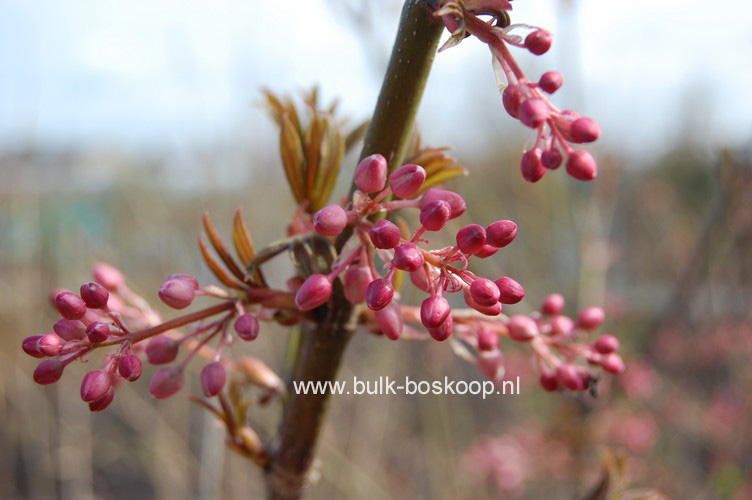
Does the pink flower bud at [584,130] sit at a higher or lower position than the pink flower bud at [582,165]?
higher

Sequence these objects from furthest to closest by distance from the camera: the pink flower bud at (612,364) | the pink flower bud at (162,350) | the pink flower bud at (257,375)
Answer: the pink flower bud at (257,375), the pink flower bud at (612,364), the pink flower bud at (162,350)

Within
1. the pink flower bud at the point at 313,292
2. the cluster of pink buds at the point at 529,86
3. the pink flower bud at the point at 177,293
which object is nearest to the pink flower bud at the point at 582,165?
the cluster of pink buds at the point at 529,86

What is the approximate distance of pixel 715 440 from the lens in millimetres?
2971

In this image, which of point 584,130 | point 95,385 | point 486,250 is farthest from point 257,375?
point 584,130

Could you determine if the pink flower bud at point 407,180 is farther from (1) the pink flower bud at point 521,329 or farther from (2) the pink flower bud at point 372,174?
(1) the pink flower bud at point 521,329

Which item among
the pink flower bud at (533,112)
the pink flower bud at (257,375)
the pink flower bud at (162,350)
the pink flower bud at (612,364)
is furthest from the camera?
the pink flower bud at (257,375)

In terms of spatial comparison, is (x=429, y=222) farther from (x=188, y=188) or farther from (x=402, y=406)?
(x=402, y=406)

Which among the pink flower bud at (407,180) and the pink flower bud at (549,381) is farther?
the pink flower bud at (549,381)

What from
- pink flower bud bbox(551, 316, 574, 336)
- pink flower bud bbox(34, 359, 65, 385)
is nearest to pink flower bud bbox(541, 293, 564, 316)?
pink flower bud bbox(551, 316, 574, 336)

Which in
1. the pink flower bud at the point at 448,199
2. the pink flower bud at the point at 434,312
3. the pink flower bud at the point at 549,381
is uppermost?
→ the pink flower bud at the point at 448,199

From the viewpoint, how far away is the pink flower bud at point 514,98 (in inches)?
16.9

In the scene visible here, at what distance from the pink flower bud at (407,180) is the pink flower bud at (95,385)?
278 mm

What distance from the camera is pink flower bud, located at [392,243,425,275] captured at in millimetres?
427

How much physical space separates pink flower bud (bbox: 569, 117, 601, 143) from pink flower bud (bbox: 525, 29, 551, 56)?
61mm
